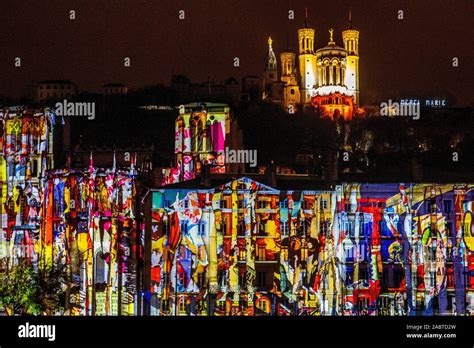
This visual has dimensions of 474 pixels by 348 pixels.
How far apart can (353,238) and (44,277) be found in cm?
1034

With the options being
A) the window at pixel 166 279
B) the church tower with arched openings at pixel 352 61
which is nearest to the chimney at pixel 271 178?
the window at pixel 166 279

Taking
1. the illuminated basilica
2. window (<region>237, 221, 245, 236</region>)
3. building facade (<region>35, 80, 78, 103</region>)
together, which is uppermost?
the illuminated basilica


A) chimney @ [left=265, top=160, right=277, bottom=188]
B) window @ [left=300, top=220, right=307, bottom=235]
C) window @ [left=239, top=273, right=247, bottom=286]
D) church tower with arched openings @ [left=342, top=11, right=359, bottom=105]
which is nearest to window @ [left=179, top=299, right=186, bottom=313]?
window @ [left=239, top=273, right=247, bottom=286]

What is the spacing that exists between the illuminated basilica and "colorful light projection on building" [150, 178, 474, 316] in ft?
154

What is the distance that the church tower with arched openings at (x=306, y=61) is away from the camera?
109125 mm

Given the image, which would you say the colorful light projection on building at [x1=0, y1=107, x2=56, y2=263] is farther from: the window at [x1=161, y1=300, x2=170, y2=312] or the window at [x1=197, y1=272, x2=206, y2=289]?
the window at [x1=197, y1=272, x2=206, y2=289]

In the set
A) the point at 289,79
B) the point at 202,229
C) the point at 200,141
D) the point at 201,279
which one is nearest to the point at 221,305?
the point at 201,279

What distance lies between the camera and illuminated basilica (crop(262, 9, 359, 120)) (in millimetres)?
102438

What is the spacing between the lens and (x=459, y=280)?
49562 millimetres

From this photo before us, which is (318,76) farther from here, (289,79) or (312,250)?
(312,250)

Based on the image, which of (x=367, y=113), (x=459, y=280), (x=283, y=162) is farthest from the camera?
(x=367, y=113)
